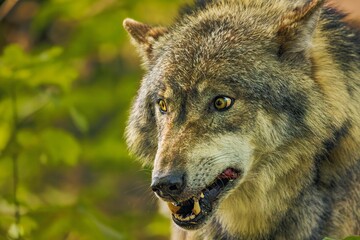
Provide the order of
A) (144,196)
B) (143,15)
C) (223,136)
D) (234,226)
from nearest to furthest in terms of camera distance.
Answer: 1. (223,136)
2. (234,226)
3. (144,196)
4. (143,15)

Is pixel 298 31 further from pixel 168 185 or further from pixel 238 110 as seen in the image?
pixel 168 185

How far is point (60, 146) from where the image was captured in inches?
345

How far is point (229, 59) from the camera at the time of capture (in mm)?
7379

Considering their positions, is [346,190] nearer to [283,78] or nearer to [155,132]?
[283,78]

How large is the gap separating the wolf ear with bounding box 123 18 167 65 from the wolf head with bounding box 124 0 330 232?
38 cm

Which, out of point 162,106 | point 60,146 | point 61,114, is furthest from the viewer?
point 61,114

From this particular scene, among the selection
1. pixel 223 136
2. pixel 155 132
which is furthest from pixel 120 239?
pixel 223 136

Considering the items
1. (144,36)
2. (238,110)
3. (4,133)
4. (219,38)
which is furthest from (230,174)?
(4,133)

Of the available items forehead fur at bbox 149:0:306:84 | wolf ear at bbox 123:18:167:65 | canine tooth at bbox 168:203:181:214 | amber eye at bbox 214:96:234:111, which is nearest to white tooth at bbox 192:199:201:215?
canine tooth at bbox 168:203:181:214

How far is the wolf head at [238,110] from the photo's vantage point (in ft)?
23.2

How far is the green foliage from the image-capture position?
8188 mm

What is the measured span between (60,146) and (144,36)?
1233 millimetres

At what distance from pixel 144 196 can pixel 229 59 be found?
56.0 inches

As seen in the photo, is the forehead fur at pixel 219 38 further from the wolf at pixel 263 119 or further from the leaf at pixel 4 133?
the leaf at pixel 4 133
